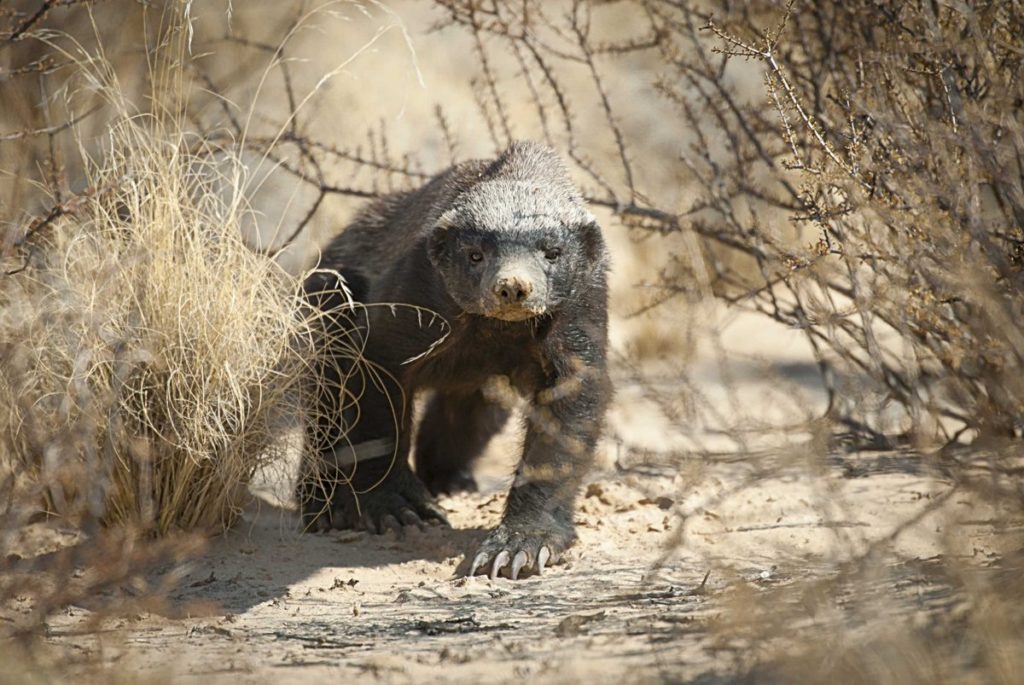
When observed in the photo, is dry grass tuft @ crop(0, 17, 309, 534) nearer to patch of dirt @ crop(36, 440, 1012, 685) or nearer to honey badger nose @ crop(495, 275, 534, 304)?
patch of dirt @ crop(36, 440, 1012, 685)

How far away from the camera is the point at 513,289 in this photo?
15.2ft

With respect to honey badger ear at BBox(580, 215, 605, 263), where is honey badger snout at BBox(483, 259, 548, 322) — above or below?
below

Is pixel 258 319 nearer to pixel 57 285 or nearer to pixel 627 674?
pixel 57 285

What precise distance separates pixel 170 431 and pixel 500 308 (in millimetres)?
1521

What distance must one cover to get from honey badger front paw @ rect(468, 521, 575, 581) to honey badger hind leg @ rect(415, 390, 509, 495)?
5.17ft

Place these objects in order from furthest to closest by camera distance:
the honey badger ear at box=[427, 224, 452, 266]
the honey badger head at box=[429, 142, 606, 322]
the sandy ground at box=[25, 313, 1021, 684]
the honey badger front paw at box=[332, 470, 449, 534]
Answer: the honey badger front paw at box=[332, 470, 449, 534] → the honey badger ear at box=[427, 224, 452, 266] → the honey badger head at box=[429, 142, 606, 322] → the sandy ground at box=[25, 313, 1021, 684]

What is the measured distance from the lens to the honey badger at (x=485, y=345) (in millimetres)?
4992

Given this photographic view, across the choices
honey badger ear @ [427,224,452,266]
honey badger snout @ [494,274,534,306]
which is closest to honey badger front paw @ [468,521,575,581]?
honey badger snout @ [494,274,534,306]

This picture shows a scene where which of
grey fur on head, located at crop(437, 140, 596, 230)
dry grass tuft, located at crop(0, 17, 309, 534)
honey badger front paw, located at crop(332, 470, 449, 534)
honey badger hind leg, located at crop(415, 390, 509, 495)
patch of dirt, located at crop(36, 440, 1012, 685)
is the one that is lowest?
patch of dirt, located at crop(36, 440, 1012, 685)

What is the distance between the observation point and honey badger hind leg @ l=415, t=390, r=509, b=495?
672 cm

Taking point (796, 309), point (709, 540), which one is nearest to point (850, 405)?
point (796, 309)

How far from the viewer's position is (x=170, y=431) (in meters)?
5.07

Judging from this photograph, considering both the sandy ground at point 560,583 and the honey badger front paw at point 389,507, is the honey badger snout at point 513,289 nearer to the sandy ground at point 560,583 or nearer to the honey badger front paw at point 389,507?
the sandy ground at point 560,583

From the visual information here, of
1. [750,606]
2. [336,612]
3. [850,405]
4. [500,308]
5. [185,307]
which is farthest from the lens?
[850,405]
